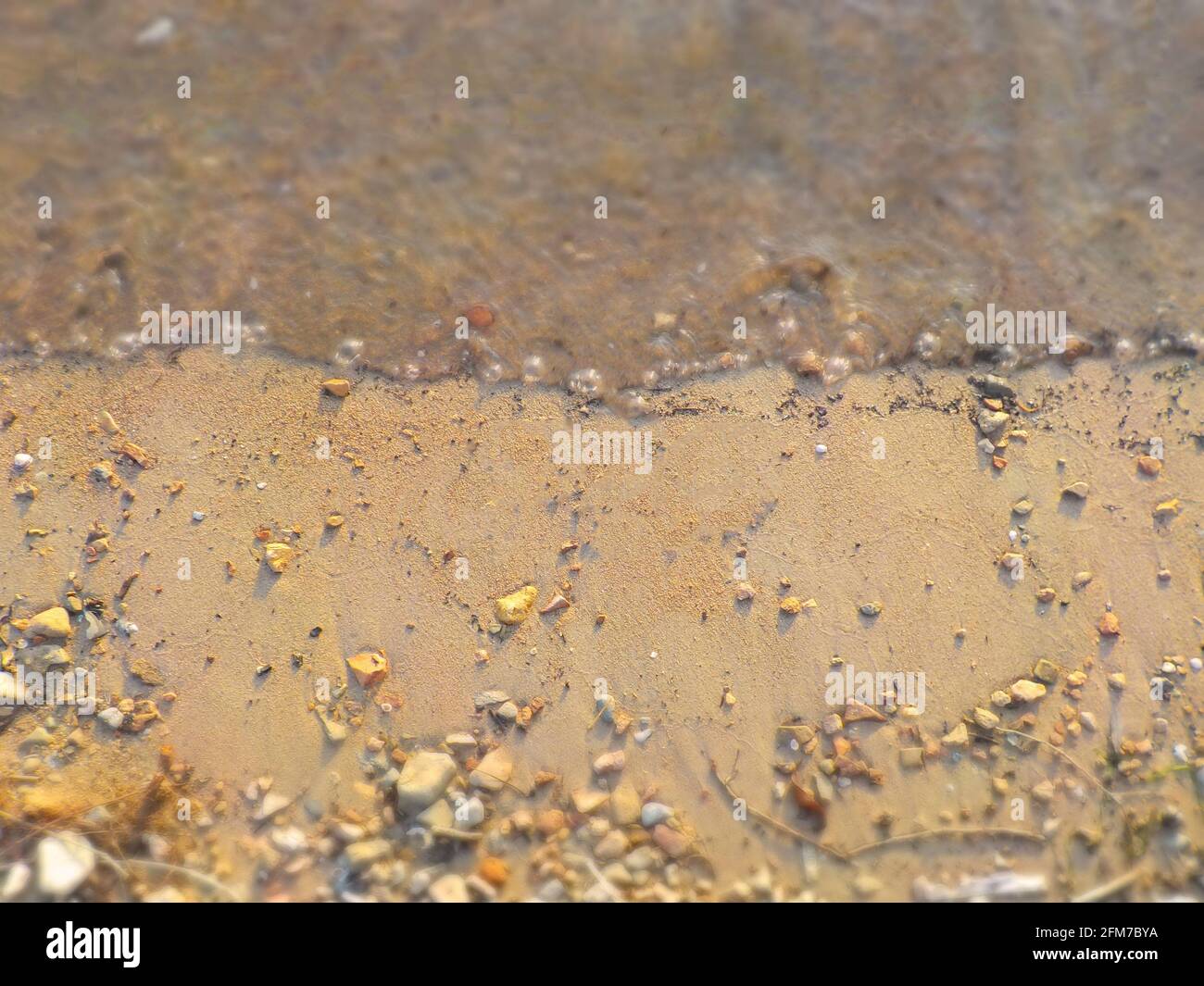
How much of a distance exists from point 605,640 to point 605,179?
366 centimetres

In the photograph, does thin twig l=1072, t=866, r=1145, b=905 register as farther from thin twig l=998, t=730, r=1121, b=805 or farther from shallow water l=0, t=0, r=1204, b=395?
shallow water l=0, t=0, r=1204, b=395

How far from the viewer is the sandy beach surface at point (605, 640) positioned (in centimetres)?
444

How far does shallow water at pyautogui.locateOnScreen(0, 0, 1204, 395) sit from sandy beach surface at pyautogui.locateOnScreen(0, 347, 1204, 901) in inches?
22.2

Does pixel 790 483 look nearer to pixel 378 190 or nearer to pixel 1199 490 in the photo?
pixel 1199 490

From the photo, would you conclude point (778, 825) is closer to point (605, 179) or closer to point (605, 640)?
point (605, 640)

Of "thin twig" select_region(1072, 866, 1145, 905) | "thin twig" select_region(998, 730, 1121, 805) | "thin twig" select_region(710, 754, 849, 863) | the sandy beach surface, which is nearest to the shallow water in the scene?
the sandy beach surface

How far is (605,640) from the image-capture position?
4715 mm

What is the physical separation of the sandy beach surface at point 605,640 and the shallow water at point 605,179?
56cm

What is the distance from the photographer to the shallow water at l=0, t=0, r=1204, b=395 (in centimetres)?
541

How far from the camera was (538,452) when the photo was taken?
16.5 ft

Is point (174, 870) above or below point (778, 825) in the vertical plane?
below

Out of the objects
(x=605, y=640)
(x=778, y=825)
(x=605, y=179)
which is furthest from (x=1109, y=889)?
(x=605, y=179)

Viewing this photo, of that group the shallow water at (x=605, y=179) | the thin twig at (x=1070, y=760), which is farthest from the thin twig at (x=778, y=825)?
the shallow water at (x=605, y=179)

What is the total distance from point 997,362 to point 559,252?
3.39m
